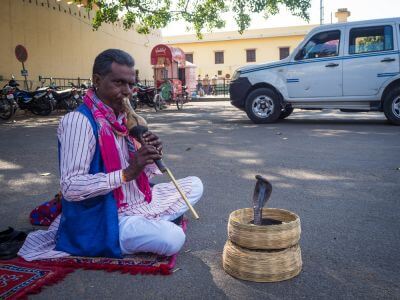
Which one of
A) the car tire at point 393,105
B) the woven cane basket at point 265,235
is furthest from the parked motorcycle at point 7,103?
the woven cane basket at point 265,235

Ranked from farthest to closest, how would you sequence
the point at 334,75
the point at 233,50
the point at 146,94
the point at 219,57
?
the point at 219,57
the point at 233,50
the point at 146,94
the point at 334,75

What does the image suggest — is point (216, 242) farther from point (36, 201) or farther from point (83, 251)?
point (36, 201)

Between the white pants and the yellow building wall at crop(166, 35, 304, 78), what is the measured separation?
35.1m

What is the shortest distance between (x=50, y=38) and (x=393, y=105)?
12.3 meters

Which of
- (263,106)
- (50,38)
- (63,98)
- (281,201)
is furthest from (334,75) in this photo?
(50,38)

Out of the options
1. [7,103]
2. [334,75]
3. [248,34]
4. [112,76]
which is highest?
[248,34]

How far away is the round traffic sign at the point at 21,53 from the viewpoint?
14812 mm

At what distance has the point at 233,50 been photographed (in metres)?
38.3

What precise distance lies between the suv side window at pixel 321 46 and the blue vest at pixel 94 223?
7551mm

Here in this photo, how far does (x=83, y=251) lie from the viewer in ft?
8.94

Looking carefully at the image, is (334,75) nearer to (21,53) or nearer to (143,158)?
(143,158)

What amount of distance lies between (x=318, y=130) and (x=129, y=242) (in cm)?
681

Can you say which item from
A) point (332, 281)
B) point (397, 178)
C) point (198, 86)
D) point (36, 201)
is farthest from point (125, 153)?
point (198, 86)

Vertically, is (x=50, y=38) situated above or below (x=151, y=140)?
above
